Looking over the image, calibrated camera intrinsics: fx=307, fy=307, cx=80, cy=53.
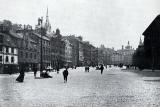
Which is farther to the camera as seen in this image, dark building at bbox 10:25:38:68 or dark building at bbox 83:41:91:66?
dark building at bbox 83:41:91:66

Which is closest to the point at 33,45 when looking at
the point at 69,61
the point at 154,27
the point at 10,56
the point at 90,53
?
the point at 10,56

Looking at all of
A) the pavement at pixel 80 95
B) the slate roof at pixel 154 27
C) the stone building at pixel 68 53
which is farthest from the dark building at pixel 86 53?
the pavement at pixel 80 95

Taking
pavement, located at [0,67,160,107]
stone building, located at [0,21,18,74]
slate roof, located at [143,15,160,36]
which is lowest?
pavement, located at [0,67,160,107]

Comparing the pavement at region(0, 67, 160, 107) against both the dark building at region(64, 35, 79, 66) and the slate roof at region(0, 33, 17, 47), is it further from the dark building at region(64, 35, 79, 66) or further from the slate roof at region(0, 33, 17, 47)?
the dark building at region(64, 35, 79, 66)

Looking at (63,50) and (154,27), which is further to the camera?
(63,50)

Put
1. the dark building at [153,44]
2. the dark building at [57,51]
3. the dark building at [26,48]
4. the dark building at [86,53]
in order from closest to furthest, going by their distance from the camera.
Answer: the dark building at [26,48], the dark building at [153,44], the dark building at [57,51], the dark building at [86,53]

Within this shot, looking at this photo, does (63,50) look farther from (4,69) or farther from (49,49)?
(4,69)

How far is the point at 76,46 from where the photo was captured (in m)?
155

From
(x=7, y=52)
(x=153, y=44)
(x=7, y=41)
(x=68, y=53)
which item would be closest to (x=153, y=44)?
(x=153, y=44)

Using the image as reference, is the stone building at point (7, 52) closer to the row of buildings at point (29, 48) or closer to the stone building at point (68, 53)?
the row of buildings at point (29, 48)

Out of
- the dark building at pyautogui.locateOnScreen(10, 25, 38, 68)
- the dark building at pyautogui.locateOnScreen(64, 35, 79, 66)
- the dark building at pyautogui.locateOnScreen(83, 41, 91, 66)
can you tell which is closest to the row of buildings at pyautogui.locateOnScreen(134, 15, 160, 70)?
the dark building at pyautogui.locateOnScreen(10, 25, 38, 68)

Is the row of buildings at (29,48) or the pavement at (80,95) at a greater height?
the row of buildings at (29,48)

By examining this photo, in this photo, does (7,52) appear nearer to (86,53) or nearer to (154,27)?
(154,27)

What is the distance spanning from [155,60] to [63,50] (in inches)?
2096
